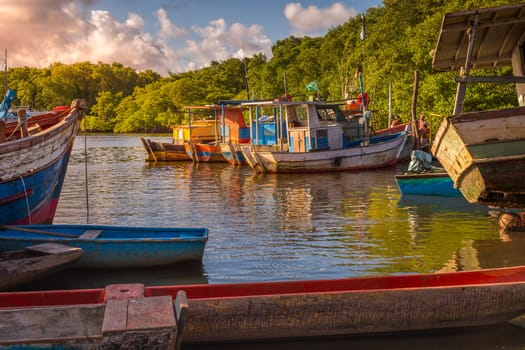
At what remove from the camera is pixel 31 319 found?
553cm

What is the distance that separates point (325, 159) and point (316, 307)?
19073 mm

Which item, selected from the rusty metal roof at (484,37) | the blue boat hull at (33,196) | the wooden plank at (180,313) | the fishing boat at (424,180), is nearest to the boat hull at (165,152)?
the fishing boat at (424,180)

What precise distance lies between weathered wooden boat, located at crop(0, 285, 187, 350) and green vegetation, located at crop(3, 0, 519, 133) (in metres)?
25.7

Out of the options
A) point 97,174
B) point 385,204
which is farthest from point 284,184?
point 97,174

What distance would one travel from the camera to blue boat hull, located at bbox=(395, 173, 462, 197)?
16.3 metres

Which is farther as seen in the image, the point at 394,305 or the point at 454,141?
the point at 454,141

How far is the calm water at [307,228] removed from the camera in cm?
962

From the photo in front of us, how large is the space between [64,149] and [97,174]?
16.6 meters

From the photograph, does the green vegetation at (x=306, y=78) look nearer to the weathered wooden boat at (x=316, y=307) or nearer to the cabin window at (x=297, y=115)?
the cabin window at (x=297, y=115)

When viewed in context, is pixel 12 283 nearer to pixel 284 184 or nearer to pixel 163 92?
pixel 284 184

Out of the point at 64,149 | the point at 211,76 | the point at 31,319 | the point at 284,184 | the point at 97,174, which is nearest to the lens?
the point at 31,319

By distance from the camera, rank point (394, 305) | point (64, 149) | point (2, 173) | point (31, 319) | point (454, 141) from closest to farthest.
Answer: point (31, 319) → point (394, 305) → point (454, 141) → point (2, 173) → point (64, 149)

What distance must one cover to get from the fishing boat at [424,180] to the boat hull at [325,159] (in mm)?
8461

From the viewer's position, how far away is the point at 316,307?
21.6 feet
